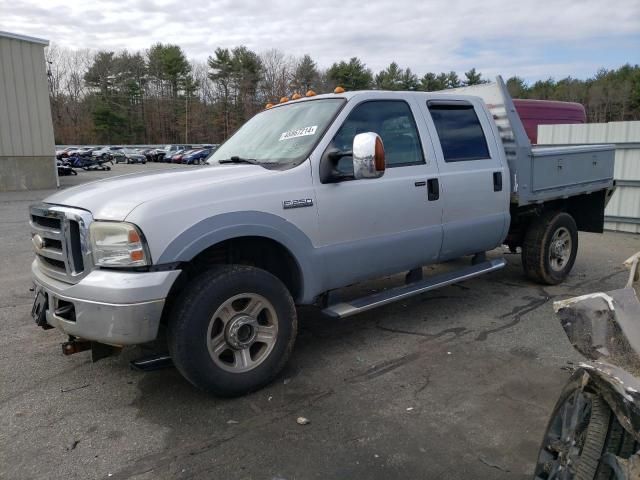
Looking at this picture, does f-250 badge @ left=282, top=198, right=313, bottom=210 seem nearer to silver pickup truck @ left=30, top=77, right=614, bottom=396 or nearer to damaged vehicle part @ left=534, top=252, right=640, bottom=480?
silver pickup truck @ left=30, top=77, right=614, bottom=396

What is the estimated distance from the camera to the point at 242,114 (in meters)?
68.6

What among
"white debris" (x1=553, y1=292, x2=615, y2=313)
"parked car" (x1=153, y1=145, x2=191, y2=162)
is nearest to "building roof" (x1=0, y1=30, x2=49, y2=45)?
"white debris" (x1=553, y1=292, x2=615, y2=313)

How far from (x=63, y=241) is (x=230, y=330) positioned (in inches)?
47.2

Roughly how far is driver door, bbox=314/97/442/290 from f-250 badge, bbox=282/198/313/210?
0.09 m

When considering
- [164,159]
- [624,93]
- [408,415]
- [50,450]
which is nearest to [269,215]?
[408,415]

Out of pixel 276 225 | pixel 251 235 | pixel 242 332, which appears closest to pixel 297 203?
pixel 276 225

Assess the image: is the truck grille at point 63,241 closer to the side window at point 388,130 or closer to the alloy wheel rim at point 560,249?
the side window at point 388,130

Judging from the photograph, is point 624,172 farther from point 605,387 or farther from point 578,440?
point 605,387

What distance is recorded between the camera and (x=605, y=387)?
1.79 metres

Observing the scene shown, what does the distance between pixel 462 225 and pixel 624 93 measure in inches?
2452

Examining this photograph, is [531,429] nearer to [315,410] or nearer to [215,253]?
[315,410]

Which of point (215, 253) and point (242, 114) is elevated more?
point (242, 114)

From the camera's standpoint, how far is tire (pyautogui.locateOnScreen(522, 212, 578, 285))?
5949 mm

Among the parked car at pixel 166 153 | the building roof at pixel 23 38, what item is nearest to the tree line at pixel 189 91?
the parked car at pixel 166 153
